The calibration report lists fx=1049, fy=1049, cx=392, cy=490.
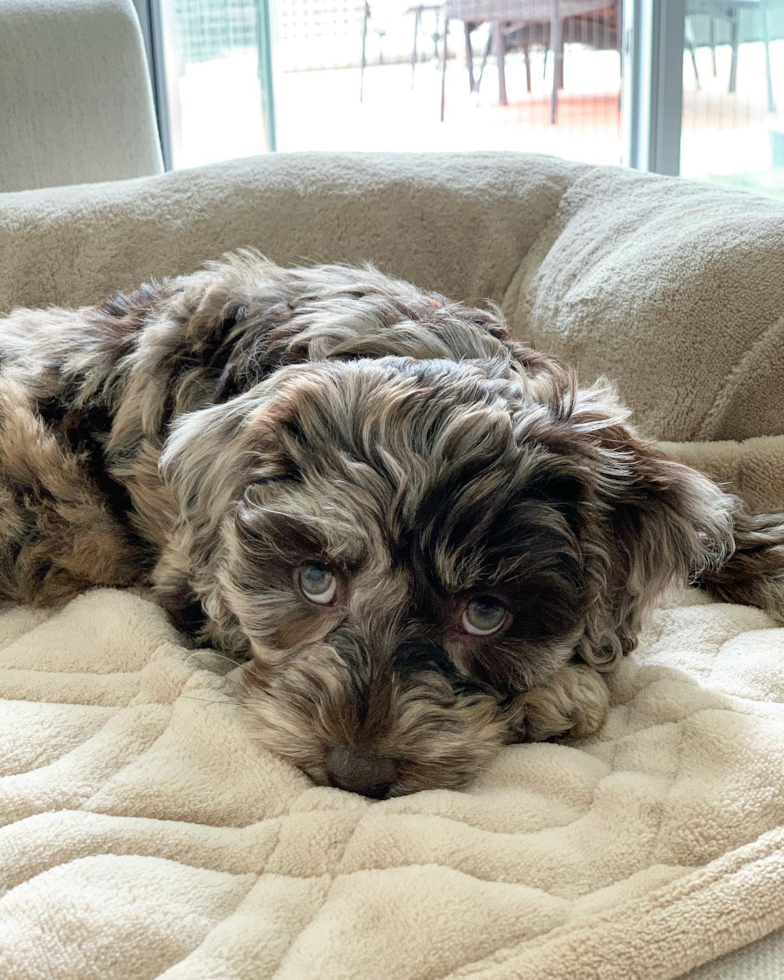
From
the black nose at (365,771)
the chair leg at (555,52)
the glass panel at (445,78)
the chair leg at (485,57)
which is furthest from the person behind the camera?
the chair leg at (485,57)

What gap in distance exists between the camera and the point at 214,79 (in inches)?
284

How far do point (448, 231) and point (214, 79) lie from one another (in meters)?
4.38

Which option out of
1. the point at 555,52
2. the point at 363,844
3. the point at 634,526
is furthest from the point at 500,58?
the point at 363,844

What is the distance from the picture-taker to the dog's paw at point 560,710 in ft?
6.95

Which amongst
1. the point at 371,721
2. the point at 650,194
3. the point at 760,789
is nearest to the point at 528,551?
the point at 371,721

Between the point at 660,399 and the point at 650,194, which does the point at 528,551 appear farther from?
the point at 650,194

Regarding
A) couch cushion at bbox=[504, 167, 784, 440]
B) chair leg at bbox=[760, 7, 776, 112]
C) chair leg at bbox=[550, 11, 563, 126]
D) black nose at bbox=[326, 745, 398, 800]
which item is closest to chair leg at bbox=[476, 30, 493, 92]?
chair leg at bbox=[550, 11, 563, 126]

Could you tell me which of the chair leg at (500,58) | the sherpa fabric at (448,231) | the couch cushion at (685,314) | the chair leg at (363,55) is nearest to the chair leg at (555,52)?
the chair leg at (500,58)

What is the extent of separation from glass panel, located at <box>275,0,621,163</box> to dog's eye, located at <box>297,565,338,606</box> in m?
6.10

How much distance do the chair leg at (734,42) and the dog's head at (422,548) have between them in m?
5.29

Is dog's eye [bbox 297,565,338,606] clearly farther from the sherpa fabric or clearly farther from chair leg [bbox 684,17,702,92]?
chair leg [bbox 684,17,702,92]

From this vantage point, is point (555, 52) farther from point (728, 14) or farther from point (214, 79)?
point (214, 79)

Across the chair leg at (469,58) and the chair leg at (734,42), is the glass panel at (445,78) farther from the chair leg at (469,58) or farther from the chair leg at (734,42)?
the chair leg at (734,42)

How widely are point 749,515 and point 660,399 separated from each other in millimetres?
407
